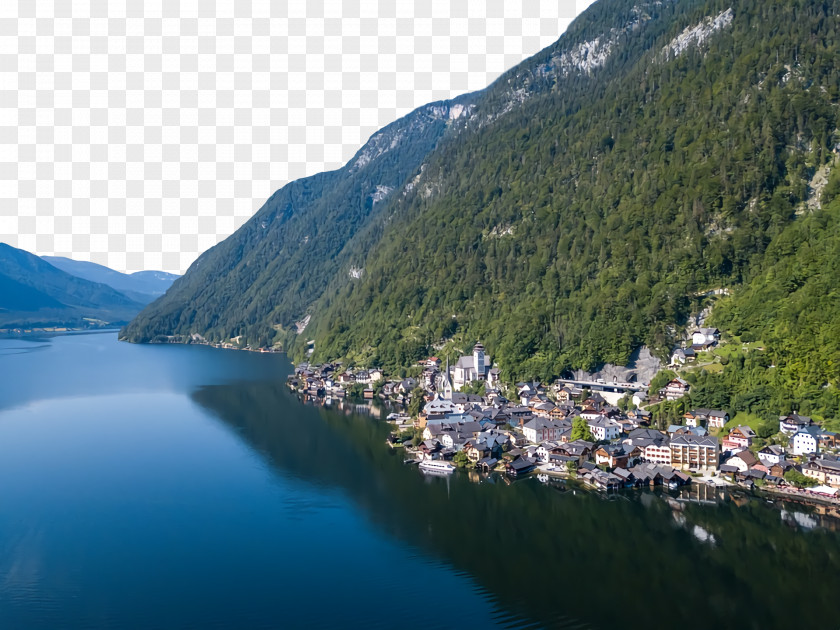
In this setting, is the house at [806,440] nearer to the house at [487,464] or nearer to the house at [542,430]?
the house at [542,430]

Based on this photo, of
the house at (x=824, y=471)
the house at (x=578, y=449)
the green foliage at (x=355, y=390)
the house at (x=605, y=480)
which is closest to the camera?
the house at (x=824, y=471)

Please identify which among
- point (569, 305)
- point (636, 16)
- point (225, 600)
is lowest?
point (225, 600)

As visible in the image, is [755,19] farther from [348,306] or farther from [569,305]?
[348,306]

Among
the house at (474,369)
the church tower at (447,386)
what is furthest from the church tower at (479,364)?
the church tower at (447,386)

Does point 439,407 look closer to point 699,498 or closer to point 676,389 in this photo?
point 676,389

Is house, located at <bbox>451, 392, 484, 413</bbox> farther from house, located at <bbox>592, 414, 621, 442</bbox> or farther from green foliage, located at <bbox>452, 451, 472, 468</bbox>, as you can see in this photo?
house, located at <bbox>592, 414, 621, 442</bbox>

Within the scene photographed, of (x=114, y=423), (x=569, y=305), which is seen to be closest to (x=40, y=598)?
(x=114, y=423)

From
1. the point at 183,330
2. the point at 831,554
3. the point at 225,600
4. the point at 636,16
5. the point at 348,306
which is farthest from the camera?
the point at 183,330
